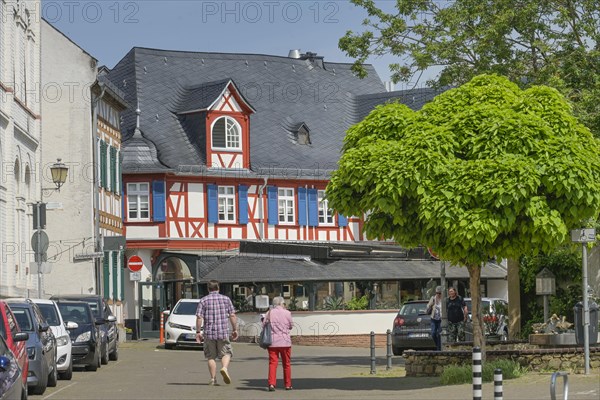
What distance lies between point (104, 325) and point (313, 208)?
3558cm

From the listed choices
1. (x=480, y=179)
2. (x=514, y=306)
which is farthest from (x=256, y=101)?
(x=480, y=179)

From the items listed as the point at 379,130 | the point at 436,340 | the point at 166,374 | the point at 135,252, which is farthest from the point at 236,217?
the point at 379,130

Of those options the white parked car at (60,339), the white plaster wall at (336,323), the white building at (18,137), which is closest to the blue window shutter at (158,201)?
the white plaster wall at (336,323)

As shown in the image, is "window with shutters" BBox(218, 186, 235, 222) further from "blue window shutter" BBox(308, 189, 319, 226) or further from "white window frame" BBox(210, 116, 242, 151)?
"blue window shutter" BBox(308, 189, 319, 226)

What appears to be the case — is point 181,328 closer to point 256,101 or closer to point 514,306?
point 514,306

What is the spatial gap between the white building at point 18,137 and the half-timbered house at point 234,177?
13.3m

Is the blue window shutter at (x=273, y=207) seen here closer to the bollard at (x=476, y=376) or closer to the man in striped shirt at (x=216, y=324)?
the man in striped shirt at (x=216, y=324)

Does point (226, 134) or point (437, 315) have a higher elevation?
point (226, 134)

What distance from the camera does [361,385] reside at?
2525 cm

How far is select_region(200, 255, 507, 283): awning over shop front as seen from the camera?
55.2 metres

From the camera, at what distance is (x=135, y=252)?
64062mm

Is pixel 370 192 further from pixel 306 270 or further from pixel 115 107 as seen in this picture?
pixel 115 107

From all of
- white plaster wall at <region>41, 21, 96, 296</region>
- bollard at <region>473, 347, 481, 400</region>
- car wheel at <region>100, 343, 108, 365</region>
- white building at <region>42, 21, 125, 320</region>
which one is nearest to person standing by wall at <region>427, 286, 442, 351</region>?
car wheel at <region>100, 343, 108, 365</region>

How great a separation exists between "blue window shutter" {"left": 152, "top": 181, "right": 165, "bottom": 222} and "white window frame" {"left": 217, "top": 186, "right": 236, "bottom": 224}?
3053 millimetres
